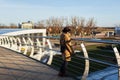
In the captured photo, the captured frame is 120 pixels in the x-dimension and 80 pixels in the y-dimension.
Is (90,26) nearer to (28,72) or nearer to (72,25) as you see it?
(72,25)

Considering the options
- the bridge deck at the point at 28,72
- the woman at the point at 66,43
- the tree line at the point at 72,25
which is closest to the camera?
the woman at the point at 66,43

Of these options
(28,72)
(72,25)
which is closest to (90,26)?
Answer: (72,25)

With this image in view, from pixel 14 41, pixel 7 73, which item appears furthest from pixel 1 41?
pixel 7 73

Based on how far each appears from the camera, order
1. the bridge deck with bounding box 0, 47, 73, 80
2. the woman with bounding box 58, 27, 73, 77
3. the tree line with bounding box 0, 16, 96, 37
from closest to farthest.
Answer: the woman with bounding box 58, 27, 73, 77 → the bridge deck with bounding box 0, 47, 73, 80 → the tree line with bounding box 0, 16, 96, 37

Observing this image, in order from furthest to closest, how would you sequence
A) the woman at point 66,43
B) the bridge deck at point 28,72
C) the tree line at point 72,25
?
1. the tree line at point 72,25
2. the bridge deck at point 28,72
3. the woman at point 66,43

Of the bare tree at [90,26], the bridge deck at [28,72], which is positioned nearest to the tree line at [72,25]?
the bare tree at [90,26]

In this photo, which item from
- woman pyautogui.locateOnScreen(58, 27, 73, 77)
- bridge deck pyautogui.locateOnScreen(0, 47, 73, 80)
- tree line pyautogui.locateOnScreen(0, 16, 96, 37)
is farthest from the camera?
tree line pyautogui.locateOnScreen(0, 16, 96, 37)

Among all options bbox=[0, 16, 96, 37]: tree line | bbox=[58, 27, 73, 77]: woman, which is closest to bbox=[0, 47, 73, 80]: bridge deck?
bbox=[58, 27, 73, 77]: woman

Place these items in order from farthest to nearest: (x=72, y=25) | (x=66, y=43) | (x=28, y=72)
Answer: (x=72, y=25) < (x=28, y=72) < (x=66, y=43)

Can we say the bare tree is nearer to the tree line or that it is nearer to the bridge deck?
the tree line

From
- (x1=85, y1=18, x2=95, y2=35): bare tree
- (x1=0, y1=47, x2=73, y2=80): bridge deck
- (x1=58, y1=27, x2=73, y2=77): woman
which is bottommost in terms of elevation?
(x1=85, y1=18, x2=95, y2=35): bare tree

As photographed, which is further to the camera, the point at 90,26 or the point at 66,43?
the point at 90,26

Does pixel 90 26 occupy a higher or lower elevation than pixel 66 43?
lower

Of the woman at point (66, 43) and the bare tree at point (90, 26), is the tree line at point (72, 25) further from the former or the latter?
the woman at point (66, 43)
